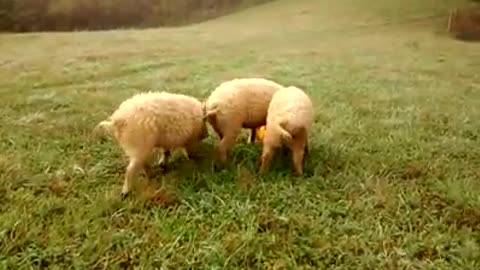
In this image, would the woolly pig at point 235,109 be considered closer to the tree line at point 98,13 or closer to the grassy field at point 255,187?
the grassy field at point 255,187

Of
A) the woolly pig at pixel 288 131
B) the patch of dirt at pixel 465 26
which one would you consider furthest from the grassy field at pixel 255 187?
the patch of dirt at pixel 465 26

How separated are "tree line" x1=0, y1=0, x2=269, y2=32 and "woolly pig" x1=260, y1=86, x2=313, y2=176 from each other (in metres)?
11.3

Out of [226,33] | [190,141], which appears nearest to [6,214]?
[190,141]

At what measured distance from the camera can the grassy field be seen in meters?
2.68

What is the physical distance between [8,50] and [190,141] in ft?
22.9

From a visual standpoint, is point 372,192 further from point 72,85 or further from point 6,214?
point 72,85

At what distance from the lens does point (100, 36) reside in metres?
11.7

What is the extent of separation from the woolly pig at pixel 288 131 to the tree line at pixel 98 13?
1126cm

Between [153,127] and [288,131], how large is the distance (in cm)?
74

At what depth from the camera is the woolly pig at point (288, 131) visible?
3.52 meters

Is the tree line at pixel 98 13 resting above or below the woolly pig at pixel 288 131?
below

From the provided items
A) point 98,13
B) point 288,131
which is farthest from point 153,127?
point 98,13

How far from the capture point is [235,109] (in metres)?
3.71

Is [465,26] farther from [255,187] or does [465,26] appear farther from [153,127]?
[153,127]
